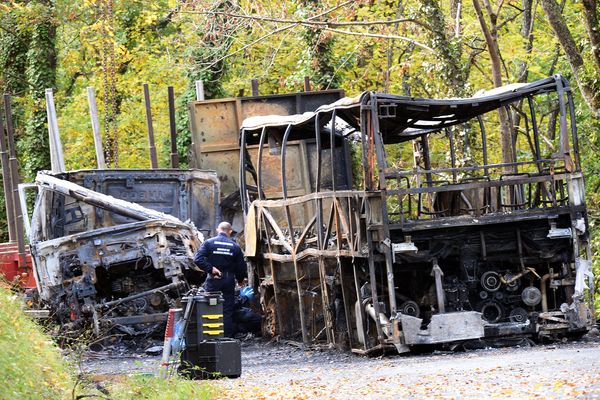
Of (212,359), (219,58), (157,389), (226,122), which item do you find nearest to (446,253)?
(212,359)

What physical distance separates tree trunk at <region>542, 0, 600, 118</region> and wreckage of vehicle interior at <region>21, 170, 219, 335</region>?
227 inches

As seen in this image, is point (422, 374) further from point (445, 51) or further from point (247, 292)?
point (445, 51)

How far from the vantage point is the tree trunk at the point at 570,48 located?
17.5m

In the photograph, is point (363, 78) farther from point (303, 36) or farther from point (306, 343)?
point (306, 343)

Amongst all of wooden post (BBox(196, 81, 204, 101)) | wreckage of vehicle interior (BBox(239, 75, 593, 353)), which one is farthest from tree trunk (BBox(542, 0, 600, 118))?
wooden post (BBox(196, 81, 204, 101))

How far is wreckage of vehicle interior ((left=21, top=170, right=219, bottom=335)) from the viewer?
1661 cm

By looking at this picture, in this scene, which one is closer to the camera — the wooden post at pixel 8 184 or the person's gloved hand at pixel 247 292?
the person's gloved hand at pixel 247 292

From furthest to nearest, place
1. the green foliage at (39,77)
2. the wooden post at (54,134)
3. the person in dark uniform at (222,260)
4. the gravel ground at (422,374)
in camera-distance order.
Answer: the green foliage at (39,77)
the wooden post at (54,134)
the person in dark uniform at (222,260)
the gravel ground at (422,374)

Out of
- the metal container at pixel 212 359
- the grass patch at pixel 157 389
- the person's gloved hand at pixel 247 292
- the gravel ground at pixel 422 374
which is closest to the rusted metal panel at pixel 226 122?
the person's gloved hand at pixel 247 292

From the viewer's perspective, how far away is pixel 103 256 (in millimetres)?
16688

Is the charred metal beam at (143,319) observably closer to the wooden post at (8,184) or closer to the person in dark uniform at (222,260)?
the person in dark uniform at (222,260)

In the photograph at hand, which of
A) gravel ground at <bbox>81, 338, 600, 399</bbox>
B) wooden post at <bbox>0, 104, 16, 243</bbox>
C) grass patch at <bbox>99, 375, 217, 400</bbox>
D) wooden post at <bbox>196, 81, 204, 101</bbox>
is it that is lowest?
gravel ground at <bbox>81, 338, 600, 399</bbox>

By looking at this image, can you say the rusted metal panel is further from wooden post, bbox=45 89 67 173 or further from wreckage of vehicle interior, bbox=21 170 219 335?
wreckage of vehicle interior, bbox=21 170 219 335

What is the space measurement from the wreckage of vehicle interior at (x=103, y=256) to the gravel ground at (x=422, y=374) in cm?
109
